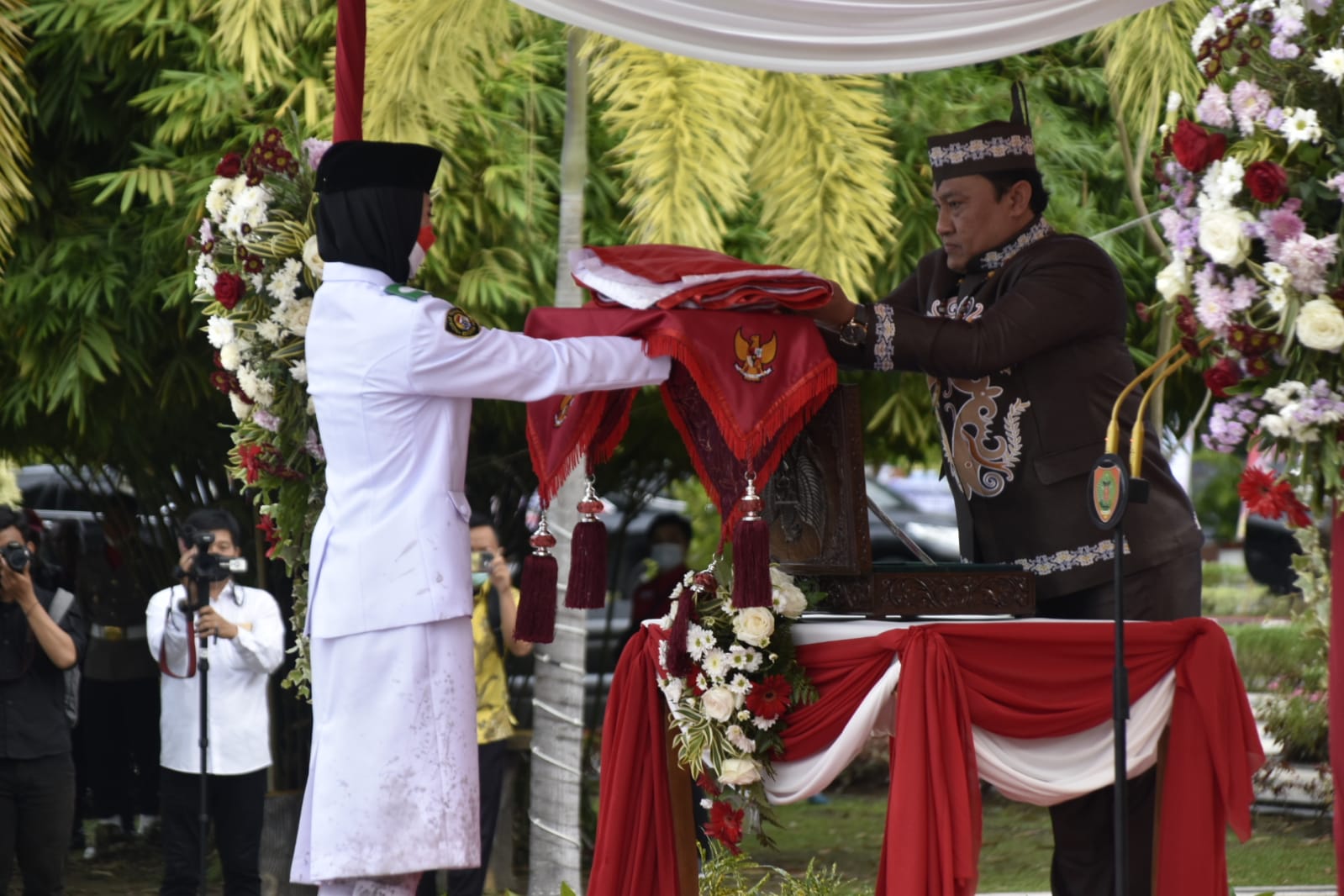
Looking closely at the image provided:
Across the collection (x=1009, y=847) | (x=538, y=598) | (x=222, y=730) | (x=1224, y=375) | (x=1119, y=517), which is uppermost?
(x=1224, y=375)

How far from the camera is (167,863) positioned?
7.06 m

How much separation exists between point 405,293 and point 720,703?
1.21 metres

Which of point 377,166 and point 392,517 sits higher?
point 377,166

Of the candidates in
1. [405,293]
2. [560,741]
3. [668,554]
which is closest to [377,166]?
Result: [405,293]

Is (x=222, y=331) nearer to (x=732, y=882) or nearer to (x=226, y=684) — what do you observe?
(x=226, y=684)

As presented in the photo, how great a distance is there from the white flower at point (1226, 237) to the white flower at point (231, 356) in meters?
3.09

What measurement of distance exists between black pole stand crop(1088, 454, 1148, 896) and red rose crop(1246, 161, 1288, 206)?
0.60 m

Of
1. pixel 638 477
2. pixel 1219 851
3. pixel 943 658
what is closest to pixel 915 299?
pixel 943 658

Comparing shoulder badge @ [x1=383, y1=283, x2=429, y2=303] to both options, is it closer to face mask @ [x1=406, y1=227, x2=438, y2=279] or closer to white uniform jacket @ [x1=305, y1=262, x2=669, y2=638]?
white uniform jacket @ [x1=305, y1=262, x2=669, y2=638]

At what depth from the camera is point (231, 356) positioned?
18.1ft

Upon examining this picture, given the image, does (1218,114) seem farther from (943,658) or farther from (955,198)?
(943,658)

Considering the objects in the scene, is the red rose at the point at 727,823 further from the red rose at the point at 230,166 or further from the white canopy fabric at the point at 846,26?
the red rose at the point at 230,166

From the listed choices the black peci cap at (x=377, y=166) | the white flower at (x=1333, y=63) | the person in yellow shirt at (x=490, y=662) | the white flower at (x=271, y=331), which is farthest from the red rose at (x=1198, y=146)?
the person in yellow shirt at (x=490, y=662)

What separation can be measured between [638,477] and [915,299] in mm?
5523
